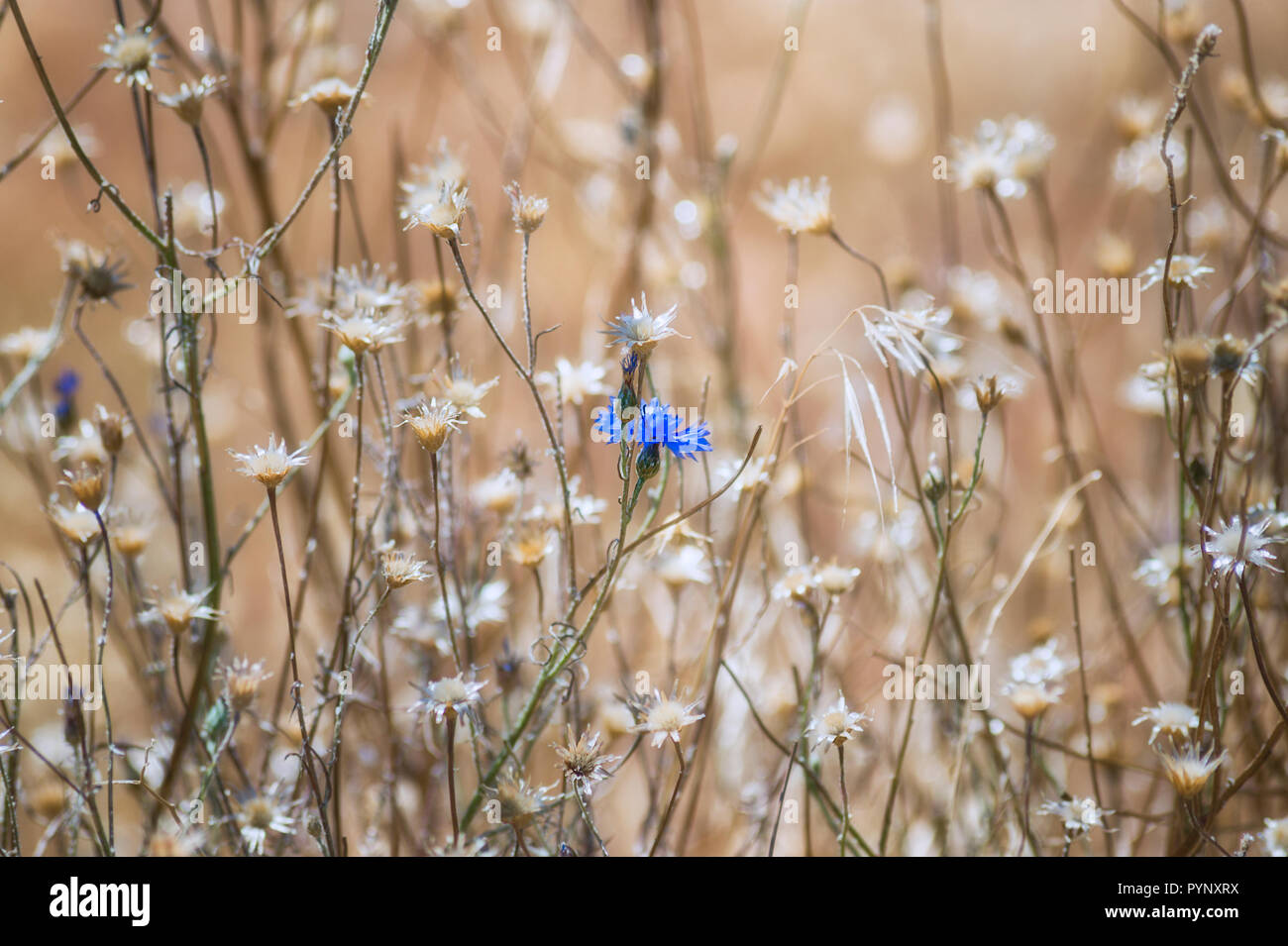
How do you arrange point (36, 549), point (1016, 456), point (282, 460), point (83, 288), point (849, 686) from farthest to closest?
point (1016, 456), point (36, 549), point (849, 686), point (83, 288), point (282, 460)

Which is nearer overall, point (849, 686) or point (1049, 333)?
point (849, 686)

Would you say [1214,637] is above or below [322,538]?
below

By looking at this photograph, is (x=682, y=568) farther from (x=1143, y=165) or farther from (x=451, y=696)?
(x=1143, y=165)

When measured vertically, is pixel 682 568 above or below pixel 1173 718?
above

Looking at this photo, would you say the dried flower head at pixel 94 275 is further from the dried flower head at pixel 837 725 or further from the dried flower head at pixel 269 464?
the dried flower head at pixel 837 725

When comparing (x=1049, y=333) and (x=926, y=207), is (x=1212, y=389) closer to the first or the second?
(x=1049, y=333)

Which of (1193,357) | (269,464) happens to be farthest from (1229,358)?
(269,464)

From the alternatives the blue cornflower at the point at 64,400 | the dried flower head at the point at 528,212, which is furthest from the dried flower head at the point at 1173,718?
the blue cornflower at the point at 64,400

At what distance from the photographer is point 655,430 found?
39 cm

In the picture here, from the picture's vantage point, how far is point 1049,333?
1086 mm

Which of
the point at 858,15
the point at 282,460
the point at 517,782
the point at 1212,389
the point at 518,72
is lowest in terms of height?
the point at 517,782

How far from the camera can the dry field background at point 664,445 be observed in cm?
47

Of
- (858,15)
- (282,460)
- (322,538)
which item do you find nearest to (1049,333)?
(858,15)

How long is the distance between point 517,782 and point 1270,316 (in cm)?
52
